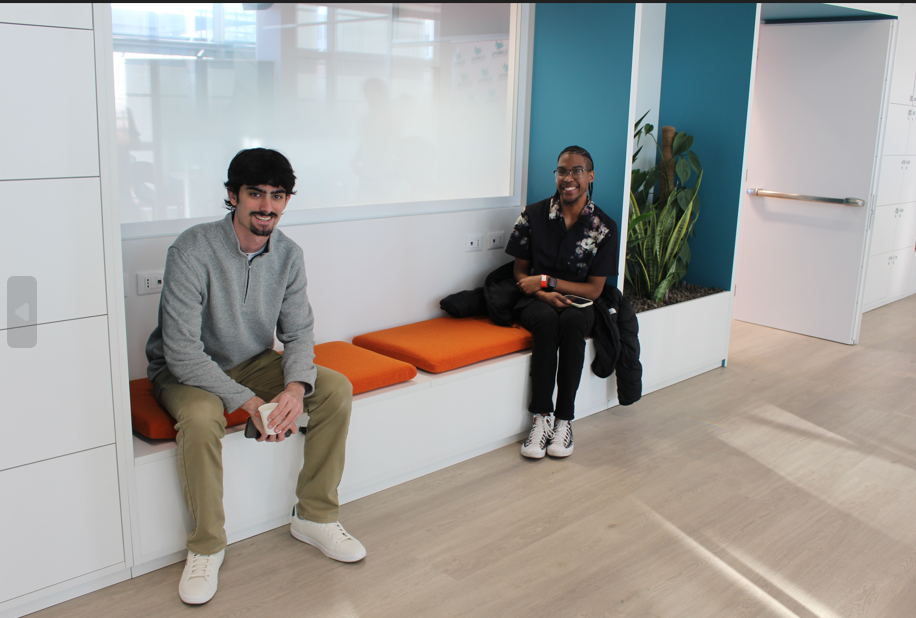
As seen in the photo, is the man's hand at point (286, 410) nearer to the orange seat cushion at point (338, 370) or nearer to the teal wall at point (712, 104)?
the orange seat cushion at point (338, 370)

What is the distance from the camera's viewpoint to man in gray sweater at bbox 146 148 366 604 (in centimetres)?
227

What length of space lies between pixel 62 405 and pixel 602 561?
1.75 m

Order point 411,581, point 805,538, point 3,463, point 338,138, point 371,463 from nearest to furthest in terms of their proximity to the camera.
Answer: point 3,463, point 411,581, point 805,538, point 371,463, point 338,138

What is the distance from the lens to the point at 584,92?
3.85m

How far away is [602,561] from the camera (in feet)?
8.20

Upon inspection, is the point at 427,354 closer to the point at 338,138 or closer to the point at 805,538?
the point at 338,138

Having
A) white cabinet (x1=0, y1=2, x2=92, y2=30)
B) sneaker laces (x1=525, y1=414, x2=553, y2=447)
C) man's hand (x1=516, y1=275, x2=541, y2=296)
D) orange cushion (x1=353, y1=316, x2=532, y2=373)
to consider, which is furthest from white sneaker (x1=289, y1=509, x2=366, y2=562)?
white cabinet (x1=0, y1=2, x2=92, y2=30)

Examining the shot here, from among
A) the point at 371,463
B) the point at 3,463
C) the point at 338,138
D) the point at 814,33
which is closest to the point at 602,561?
the point at 371,463

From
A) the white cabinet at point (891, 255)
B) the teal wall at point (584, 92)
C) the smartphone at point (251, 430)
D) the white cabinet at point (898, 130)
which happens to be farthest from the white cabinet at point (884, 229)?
the smartphone at point (251, 430)

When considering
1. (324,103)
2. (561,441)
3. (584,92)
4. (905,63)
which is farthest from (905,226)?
(324,103)

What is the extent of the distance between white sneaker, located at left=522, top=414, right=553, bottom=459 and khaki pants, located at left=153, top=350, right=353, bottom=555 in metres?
1.02

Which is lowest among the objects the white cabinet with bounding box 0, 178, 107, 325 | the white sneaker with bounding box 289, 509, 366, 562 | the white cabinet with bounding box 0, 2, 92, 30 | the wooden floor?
the wooden floor

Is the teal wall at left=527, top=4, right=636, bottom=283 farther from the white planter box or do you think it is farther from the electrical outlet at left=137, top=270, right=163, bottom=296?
the electrical outlet at left=137, top=270, right=163, bottom=296

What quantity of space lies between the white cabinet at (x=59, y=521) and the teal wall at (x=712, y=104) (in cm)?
368
